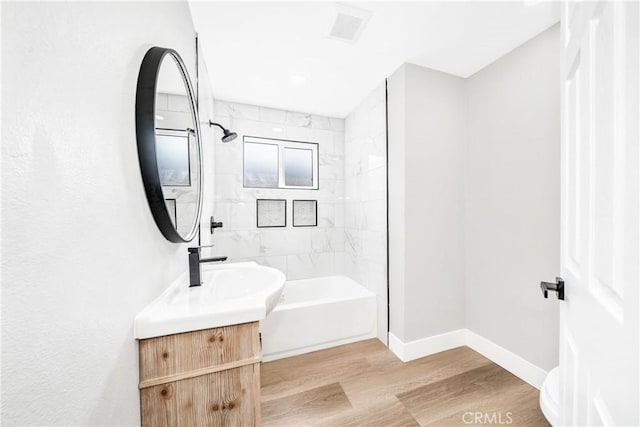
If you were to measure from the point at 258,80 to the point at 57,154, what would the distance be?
211cm

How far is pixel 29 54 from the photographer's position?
45 cm

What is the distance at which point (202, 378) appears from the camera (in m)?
0.92

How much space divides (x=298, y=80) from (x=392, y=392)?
2644mm

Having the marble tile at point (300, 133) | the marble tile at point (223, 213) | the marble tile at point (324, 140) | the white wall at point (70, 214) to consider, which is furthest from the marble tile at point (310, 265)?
the white wall at point (70, 214)

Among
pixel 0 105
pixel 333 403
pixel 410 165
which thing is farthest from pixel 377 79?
pixel 333 403

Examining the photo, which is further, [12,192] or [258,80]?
[258,80]

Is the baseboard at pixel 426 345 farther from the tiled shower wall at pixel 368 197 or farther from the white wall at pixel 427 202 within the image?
the tiled shower wall at pixel 368 197

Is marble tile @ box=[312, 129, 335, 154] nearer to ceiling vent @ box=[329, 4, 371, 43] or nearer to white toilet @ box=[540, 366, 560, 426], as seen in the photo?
ceiling vent @ box=[329, 4, 371, 43]

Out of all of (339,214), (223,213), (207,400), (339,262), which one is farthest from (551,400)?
(223,213)

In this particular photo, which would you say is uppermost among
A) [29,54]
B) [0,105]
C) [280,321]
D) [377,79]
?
[377,79]

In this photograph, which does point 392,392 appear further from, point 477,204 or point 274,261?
point 274,261

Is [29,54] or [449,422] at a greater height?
[29,54]

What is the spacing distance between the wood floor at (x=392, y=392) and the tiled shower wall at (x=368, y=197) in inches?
18.2

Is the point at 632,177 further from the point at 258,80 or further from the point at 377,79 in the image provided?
the point at 258,80
